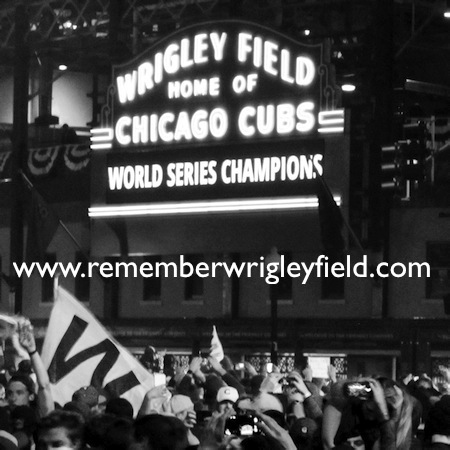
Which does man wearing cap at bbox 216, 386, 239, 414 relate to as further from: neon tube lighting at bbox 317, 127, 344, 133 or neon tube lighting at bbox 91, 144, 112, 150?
neon tube lighting at bbox 91, 144, 112, 150

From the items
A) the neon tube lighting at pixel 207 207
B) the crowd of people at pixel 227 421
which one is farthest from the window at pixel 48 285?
the crowd of people at pixel 227 421

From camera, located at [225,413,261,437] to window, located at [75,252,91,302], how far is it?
37349 mm

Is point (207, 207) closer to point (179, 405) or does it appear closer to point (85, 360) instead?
point (85, 360)

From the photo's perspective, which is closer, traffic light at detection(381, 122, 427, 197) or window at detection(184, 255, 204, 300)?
traffic light at detection(381, 122, 427, 197)

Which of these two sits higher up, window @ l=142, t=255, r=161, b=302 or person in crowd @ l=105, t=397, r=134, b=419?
window @ l=142, t=255, r=161, b=302

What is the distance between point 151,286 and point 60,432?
3708 cm

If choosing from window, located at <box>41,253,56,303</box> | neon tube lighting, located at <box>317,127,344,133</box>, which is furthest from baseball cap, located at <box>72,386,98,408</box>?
window, located at <box>41,253,56,303</box>

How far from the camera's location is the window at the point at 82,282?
45.9 m

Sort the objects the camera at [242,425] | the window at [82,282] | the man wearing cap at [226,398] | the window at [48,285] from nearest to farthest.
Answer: the camera at [242,425] < the man wearing cap at [226,398] < the window at [82,282] < the window at [48,285]

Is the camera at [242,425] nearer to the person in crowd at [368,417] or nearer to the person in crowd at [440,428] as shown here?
the person in crowd at [368,417]

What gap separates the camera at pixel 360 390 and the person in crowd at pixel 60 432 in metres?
1.97

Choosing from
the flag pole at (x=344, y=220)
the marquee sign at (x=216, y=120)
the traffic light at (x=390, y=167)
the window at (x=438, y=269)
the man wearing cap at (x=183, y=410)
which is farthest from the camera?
the window at (x=438, y=269)

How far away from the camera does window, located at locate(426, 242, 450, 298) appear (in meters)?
39.1

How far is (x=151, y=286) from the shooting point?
4475 cm
